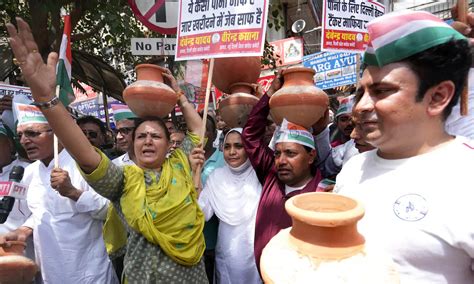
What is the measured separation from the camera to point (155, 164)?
253cm

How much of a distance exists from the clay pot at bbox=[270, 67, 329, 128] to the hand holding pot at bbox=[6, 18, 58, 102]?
146 centimetres

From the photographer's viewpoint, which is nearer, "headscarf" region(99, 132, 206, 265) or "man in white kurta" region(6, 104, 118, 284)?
"headscarf" region(99, 132, 206, 265)

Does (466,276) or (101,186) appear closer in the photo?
(466,276)

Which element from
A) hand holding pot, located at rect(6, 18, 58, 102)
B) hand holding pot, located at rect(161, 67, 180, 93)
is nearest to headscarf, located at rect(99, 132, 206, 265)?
hand holding pot, located at rect(6, 18, 58, 102)

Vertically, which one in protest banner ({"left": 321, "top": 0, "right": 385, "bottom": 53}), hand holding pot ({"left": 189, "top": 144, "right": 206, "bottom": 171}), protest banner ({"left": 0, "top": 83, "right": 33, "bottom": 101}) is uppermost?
protest banner ({"left": 321, "top": 0, "right": 385, "bottom": 53})

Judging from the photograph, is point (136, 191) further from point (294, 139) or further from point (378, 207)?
point (378, 207)

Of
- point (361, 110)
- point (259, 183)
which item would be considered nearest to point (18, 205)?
point (259, 183)

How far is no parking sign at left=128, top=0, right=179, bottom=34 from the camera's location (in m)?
4.25

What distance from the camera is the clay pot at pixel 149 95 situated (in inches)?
104

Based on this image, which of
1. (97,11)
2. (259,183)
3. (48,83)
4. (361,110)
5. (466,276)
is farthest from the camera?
(97,11)

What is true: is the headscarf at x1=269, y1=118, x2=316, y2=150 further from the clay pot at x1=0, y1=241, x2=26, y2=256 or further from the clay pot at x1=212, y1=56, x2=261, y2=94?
the clay pot at x1=0, y1=241, x2=26, y2=256

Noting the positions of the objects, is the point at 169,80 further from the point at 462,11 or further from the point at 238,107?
the point at 462,11

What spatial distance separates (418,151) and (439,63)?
11.1 inches

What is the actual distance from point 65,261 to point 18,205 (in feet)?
1.92
